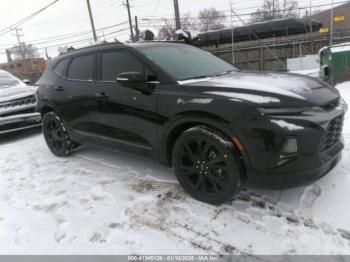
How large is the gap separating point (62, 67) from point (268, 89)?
3436 millimetres

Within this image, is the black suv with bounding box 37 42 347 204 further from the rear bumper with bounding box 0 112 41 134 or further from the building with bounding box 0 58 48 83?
the building with bounding box 0 58 48 83

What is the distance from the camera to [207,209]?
2.97 metres

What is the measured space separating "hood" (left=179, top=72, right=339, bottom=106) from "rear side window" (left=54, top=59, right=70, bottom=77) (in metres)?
2.43

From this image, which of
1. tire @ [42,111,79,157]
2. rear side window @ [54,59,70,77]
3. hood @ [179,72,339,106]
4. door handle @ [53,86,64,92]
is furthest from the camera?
tire @ [42,111,79,157]

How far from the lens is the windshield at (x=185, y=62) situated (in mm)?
3381

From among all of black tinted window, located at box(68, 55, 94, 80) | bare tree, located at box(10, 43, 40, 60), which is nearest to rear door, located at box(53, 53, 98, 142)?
black tinted window, located at box(68, 55, 94, 80)

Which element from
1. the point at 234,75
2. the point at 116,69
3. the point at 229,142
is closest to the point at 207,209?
the point at 229,142

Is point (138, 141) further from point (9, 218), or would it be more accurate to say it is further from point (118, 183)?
point (9, 218)

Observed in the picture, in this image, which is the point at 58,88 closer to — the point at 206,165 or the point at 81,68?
the point at 81,68

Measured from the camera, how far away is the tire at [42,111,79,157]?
482 cm

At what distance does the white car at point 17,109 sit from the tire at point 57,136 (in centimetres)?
172

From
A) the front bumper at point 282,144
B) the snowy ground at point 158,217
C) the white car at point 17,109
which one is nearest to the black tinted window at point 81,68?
the snowy ground at point 158,217

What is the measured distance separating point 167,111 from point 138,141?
2.16 ft

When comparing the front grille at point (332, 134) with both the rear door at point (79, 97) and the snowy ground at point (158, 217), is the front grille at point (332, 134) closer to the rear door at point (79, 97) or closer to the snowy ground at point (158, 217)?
the snowy ground at point (158, 217)
